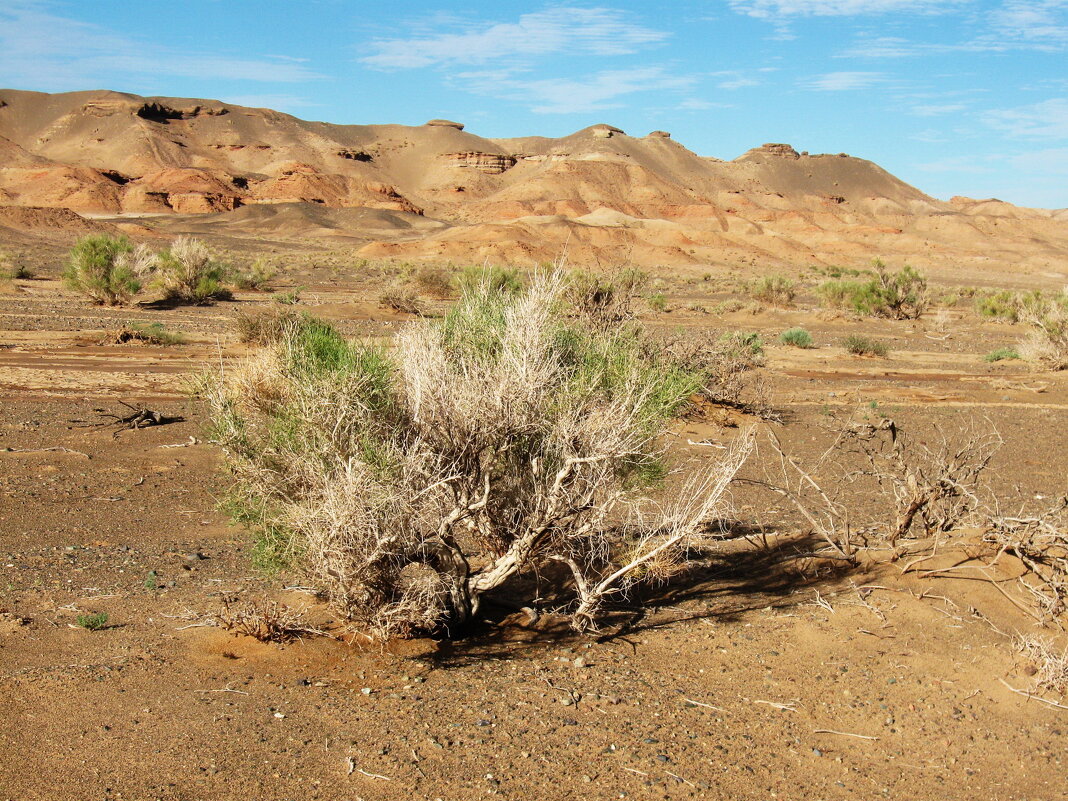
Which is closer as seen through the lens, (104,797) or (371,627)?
(104,797)

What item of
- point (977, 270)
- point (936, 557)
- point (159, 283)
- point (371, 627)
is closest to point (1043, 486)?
point (936, 557)

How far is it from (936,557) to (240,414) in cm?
482

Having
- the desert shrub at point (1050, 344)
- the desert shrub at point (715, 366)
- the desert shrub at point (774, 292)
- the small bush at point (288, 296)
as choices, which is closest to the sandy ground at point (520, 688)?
the desert shrub at point (715, 366)

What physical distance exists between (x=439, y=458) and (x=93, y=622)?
241cm

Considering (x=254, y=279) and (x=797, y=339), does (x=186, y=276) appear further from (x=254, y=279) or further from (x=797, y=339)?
(x=797, y=339)

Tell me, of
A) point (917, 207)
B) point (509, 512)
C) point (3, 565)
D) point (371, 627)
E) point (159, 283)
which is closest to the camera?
point (371, 627)

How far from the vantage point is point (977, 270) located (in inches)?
2904

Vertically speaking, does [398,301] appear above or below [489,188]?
below

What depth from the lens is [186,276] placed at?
2791 centimetres

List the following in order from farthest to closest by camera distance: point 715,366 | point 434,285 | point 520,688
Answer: point 434,285, point 715,366, point 520,688

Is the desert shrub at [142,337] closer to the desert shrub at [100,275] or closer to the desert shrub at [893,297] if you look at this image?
the desert shrub at [100,275]

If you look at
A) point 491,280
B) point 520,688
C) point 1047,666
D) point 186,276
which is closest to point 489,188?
point 186,276

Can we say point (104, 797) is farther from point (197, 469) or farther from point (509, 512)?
point (197, 469)

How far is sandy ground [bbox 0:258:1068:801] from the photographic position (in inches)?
160
